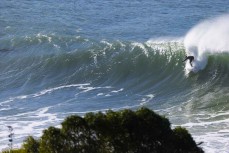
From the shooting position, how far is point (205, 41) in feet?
136

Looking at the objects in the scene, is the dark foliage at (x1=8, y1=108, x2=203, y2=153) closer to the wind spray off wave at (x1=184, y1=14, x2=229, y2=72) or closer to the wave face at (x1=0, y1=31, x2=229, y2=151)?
the wave face at (x1=0, y1=31, x2=229, y2=151)

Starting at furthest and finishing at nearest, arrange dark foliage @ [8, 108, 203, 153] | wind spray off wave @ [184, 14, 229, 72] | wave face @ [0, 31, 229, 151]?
wind spray off wave @ [184, 14, 229, 72], wave face @ [0, 31, 229, 151], dark foliage @ [8, 108, 203, 153]

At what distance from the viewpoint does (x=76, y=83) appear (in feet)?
122

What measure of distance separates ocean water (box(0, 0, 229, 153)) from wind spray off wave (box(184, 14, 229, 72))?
0.20 ft

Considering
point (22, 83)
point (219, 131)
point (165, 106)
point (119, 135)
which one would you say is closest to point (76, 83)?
point (22, 83)

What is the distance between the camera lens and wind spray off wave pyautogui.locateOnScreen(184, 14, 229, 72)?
39250 mm

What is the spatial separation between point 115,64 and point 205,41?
542cm

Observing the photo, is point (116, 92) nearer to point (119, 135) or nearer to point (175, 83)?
point (175, 83)

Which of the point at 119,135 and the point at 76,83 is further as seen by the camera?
the point at 76,83

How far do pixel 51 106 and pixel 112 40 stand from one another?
13.9m

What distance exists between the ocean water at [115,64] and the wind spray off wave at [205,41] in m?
0.06

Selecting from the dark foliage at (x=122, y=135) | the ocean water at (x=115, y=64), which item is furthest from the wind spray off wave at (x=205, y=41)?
the dark foliage at (x=122, y=135)

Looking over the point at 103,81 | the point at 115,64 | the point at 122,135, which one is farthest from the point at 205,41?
the point at 122,135

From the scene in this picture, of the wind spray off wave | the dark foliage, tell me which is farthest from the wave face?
the dark foliage
